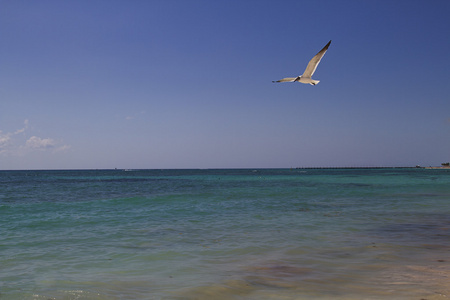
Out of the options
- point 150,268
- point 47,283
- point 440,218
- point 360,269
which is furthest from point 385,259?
point 440,218

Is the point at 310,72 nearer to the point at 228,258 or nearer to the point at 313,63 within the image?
the point at 313,63

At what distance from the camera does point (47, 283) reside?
20.9ft

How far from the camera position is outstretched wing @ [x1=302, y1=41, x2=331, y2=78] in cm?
1306

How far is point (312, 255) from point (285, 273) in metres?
1.68

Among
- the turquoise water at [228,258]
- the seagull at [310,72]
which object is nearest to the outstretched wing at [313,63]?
the seagull at [310,72]

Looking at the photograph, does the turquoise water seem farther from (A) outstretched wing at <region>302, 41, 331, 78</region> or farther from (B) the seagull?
(A) outstretched wing at <region>302, 41, 331, 78</region>

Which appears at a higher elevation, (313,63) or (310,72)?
(313,63)

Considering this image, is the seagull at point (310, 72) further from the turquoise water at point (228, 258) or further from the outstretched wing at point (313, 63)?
the turquoise water at point (228, 258)

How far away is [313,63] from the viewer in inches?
539

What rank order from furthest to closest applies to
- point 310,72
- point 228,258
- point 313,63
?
point 310,72, point 313,63, point 228,258

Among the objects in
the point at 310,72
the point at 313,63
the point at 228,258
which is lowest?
the point at 228,258

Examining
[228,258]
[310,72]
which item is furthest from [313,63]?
[228,258]

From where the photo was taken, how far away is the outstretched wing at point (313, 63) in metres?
13.1

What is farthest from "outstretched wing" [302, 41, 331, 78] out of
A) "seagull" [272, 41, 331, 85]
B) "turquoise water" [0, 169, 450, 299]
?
"turquoise water" [0, 169, 450, 299]
